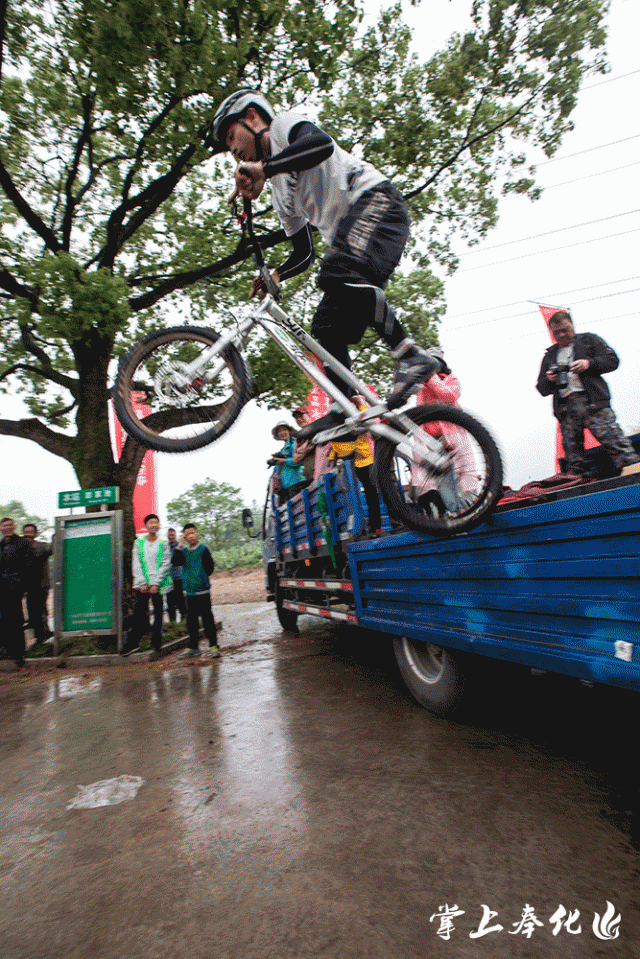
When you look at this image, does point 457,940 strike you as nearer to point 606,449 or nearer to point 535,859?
point 535,859

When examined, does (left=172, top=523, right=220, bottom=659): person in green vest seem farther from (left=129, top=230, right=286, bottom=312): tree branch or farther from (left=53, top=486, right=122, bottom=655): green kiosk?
(left=129, top=230, right=286, bottom=312): tree branch

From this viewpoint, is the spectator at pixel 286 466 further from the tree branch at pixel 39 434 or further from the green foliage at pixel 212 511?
the green foliage at pixel 212 511

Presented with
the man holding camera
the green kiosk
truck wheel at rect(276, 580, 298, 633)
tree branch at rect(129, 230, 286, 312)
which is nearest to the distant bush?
truck wheel at rect(276, 580, 298, 633)

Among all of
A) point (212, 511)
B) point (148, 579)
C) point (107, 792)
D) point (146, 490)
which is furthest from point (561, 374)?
point (212, 511)

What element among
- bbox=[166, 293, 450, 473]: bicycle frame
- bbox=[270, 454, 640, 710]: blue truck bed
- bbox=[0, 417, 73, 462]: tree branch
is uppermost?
bbox=[0, 417, 73, 462]: tree branch

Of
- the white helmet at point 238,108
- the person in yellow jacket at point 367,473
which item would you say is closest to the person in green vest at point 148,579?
the person in yellow jacket at point 367,473

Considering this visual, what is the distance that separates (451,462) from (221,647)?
607cm

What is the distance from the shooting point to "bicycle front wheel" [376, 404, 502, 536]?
2.65 meters

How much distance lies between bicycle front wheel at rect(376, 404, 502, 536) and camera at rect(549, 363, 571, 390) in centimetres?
230

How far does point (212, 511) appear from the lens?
4038cm

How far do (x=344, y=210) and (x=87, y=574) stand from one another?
7.26 m

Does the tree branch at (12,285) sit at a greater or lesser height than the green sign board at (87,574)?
greater

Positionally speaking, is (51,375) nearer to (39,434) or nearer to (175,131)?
(39,434)

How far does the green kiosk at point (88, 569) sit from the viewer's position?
26.5ft
